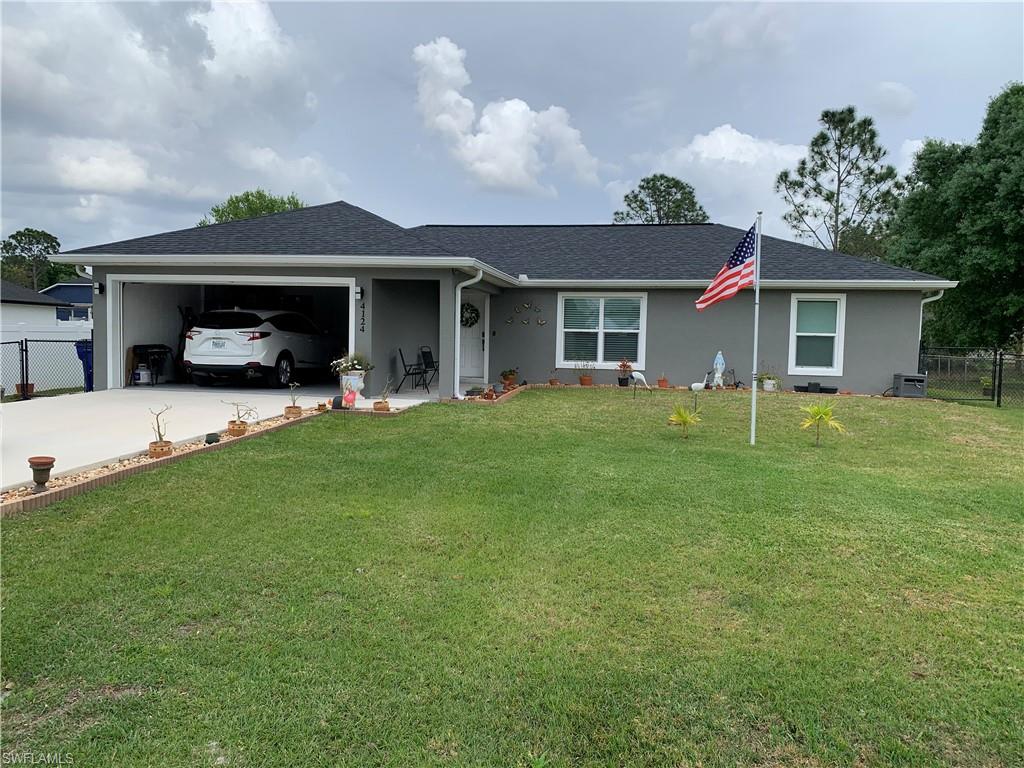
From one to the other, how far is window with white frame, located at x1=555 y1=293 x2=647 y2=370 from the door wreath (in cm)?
183

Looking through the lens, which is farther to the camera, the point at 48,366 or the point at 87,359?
the point at 48,366

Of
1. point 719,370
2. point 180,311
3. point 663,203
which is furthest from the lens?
point 663,203

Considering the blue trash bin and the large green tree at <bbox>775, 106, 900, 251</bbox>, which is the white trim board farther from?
the large green tree at <bbox>775, 106, 900, 251</bbox>

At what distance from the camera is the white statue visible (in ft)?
43.7

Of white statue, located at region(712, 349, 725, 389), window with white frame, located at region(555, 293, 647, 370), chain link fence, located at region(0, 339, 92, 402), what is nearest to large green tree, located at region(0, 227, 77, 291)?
chain link fence, located at region(0, 339, 92, 402)

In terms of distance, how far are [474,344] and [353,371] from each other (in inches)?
202

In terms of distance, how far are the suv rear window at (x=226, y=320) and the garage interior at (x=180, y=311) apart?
4.47 feet

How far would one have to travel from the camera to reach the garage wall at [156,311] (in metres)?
11.7

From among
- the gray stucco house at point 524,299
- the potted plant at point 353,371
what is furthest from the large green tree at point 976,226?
the potted plant at point 353,371

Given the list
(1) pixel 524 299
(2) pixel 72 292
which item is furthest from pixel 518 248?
(2) pixel 72 292

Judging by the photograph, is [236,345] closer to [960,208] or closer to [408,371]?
[408,371]

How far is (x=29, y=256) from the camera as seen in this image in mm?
65812

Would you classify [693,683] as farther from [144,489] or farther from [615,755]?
[144,489]

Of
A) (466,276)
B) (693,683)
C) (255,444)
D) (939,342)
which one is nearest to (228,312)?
(466,276)
